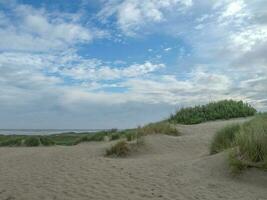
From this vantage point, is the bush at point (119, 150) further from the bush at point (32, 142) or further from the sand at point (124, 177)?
the bush at point (32, 142)

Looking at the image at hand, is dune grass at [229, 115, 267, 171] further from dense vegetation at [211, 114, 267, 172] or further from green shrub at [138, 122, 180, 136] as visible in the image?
green shrub at [138, 122, 180, 136]

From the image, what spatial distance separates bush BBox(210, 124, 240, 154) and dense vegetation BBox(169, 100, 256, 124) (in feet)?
26.4

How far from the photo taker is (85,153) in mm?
14219

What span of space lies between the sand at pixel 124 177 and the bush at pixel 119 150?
0.97 feet

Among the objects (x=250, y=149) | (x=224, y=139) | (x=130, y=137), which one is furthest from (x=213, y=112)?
(x=250, y=149)

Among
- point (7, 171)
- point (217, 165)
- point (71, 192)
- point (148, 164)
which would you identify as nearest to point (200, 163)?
point (217, 165)

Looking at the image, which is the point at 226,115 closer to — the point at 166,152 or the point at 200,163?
the point at 166,152

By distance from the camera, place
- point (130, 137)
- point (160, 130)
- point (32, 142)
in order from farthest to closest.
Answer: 1. point (32, 142)
2. point (160, 130)
3. point (130, 137)

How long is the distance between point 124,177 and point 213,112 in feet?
41.2

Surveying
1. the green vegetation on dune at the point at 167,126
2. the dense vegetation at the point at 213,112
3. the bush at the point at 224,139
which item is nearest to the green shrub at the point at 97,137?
the green vegetation on dune at the point at 167,126

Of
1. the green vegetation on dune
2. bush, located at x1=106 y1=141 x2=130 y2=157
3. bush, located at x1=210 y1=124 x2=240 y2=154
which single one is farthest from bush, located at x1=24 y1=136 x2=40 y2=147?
bush, located at x1=210 y1=124 x2=240 y2=154

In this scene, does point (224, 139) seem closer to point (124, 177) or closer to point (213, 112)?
point (124, 177)

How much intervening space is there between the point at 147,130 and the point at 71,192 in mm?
7891

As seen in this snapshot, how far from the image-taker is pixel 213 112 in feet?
72.6
